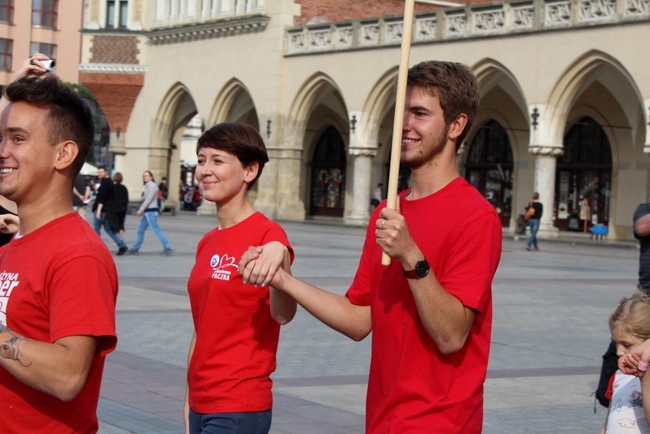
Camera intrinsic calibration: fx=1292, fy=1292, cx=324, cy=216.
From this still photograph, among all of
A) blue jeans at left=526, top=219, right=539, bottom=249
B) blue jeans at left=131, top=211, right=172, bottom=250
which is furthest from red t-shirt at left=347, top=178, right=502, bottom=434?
blue jeans at left=526, top=219, right=539, bottom=249

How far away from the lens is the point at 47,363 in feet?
9.98

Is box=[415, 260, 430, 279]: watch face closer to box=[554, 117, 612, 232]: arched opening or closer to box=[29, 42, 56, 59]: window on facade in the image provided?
box=[554, 117, 612, 232]: arched opening

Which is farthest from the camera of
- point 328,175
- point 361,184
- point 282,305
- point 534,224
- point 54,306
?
point 328,175

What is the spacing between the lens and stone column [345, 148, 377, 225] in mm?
41562

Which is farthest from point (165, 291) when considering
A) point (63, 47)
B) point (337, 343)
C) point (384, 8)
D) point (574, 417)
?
point (63, 47)

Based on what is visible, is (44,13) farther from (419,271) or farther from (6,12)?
(419,271)

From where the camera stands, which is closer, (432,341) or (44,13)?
(432,341)

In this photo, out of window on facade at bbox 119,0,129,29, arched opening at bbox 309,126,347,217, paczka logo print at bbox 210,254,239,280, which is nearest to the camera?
paczka logo print at bbox 210,254,239,280

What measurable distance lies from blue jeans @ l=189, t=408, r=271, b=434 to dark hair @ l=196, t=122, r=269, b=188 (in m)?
0.92

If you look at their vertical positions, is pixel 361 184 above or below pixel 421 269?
above

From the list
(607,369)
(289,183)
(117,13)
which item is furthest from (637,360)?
(117,13)

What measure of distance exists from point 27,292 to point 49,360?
249 mm

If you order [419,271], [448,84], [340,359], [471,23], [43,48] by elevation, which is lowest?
[340,359]

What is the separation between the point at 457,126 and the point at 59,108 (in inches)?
43.7
